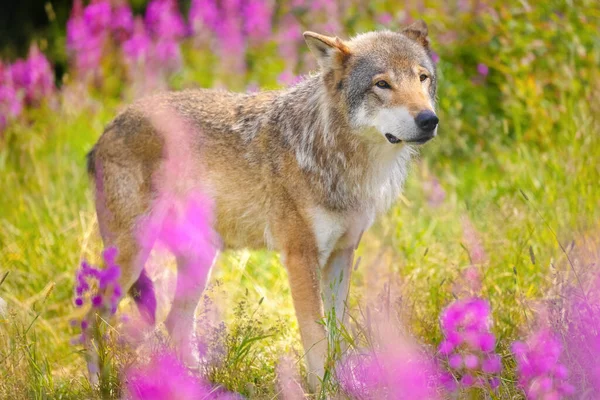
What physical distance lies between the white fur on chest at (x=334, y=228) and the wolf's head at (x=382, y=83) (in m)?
0.45

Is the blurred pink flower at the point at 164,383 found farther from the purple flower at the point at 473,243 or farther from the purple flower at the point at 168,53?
the purple flower at the point at 168,53

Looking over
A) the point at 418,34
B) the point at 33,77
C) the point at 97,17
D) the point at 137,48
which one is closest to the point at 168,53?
the point at 137,48

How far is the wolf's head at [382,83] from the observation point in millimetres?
3885

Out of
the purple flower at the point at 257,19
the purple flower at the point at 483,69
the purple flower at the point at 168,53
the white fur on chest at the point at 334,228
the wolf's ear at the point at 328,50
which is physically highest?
the wolf's ear at the point at 328,50

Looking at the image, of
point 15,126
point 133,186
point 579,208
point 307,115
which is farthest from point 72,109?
point 579,208

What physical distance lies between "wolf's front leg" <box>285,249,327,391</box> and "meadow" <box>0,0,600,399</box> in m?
0.13

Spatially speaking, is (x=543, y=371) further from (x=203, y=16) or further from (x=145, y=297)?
(x=203, y=16)

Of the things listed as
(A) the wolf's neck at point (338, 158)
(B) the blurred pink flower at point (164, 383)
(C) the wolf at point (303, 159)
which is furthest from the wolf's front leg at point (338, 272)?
(B) the blurred pink flower at point (164, 383)

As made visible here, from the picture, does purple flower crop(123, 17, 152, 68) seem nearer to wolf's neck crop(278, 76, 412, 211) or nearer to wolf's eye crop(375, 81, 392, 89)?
wolf's neck crop(278, 76, 412, 211)

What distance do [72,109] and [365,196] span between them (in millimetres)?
4995

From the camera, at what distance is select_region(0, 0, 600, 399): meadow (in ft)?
12.2

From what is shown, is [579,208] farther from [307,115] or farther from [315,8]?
[315,8]

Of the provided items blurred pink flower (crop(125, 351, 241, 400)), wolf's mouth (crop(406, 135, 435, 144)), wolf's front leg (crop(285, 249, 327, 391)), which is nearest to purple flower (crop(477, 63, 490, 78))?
wolf's mouth (crop(406, 135, 435, 144))

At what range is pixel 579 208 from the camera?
5.06m
